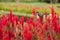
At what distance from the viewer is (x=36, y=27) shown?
4055mm

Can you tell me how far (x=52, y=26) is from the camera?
13.1 feet

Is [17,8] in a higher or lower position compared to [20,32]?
lower

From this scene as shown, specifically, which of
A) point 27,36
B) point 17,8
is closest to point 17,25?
point 27,36

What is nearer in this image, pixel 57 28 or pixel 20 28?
pixel 57 28

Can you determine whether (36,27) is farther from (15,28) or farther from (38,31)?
(15,28)

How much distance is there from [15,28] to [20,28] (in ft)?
0.27

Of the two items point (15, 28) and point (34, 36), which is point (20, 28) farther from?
point (34, 36)

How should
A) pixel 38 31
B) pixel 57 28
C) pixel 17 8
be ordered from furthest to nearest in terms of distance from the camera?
pixel 17 8
pixel 38 31
pixel 57 28

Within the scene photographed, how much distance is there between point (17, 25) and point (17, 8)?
38.4ft

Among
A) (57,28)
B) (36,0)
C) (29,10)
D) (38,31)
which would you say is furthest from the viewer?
(36,0)

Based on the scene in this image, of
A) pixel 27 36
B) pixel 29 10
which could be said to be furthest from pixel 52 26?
pixel 29 10

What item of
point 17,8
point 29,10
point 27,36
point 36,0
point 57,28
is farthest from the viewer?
point 36,0

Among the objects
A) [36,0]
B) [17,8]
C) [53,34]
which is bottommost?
[36,0]

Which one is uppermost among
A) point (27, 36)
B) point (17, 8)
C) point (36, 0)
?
point (27, 36)
